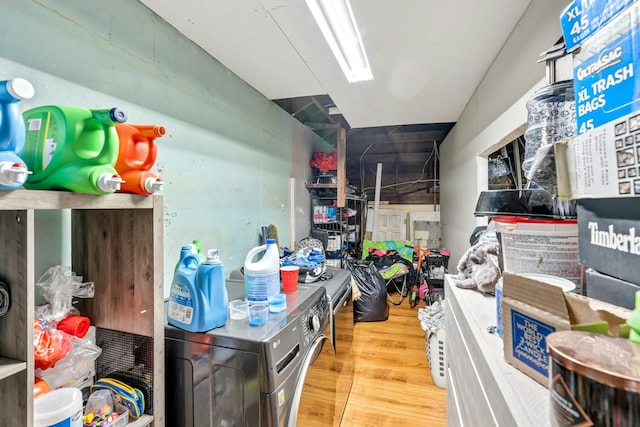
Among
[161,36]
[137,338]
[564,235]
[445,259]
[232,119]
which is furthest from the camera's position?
[445,259]

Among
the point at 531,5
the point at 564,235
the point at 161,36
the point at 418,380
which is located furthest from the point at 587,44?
the point at 418,380

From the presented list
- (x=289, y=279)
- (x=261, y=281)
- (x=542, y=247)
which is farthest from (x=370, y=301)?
(x=542, y=247)

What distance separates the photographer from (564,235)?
69 cm

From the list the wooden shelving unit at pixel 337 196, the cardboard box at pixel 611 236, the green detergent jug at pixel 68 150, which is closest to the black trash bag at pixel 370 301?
the wooden shelving unit at pixel 337 196

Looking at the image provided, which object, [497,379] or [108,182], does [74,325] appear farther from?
[497,379]

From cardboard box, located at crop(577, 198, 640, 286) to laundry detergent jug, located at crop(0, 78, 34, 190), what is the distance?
3.70ft

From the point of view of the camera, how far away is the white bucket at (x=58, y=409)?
0.66 metres

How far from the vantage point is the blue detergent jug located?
979mm

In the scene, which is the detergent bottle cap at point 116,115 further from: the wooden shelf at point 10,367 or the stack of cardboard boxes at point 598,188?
the stack of cardboard boxes at point 598,188

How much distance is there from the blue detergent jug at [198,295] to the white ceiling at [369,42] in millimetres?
1169

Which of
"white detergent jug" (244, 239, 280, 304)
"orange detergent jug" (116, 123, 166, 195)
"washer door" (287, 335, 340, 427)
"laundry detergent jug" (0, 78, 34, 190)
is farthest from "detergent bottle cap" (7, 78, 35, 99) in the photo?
"washer door" (287, 335, 340, 427)

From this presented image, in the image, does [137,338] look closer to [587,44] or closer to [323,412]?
[323,412]

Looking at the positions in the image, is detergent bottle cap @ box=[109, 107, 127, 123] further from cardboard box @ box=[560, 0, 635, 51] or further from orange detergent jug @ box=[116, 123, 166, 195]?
cardboard box @ box=[560, 0, 635, 51]

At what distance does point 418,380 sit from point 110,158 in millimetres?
2291
